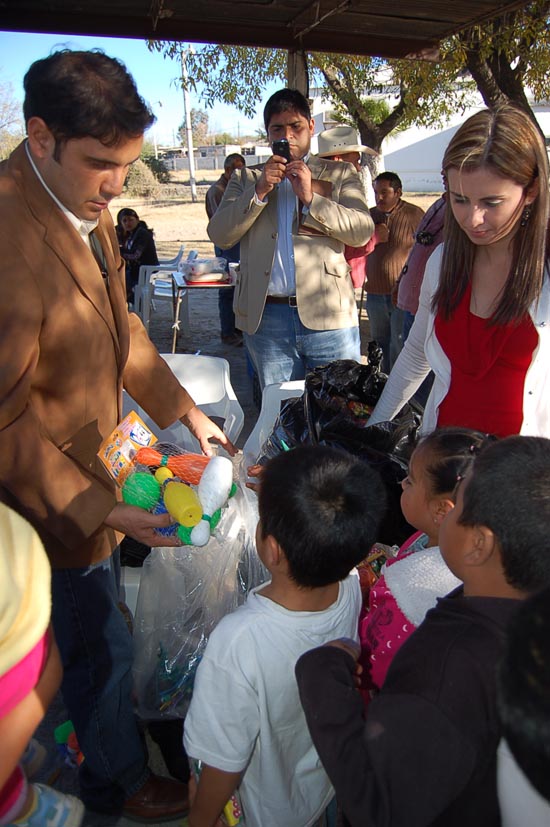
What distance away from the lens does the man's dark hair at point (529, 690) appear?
0.57 m

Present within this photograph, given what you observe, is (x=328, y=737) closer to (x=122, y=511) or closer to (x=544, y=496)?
(x=544, y=496)

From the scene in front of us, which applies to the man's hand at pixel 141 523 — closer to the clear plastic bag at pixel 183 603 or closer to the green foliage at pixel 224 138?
the clear plastic bag at pixel 183 603

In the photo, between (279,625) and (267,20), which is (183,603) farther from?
(267,20)

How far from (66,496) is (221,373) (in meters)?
2.02

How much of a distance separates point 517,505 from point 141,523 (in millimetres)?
879

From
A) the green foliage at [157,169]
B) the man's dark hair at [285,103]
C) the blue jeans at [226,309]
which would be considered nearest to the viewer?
the man's dark hair at [285,103]

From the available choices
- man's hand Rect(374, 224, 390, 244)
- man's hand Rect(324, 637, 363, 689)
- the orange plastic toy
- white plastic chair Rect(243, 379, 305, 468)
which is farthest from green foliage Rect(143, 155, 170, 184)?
man's hand Rect(324, 637, 363, 689)

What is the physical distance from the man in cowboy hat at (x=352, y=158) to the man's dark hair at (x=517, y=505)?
2397 mm

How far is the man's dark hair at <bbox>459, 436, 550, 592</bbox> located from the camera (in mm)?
917

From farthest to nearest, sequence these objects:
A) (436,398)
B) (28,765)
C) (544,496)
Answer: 1. (436,398)
2. (28,765)
3. (544,496)

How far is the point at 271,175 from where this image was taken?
2.70m

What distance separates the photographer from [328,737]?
96 cm

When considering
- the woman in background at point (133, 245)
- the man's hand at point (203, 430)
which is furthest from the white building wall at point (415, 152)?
the man's hand at point (203, 430)

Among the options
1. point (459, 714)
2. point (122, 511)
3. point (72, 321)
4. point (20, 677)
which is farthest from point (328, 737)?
point (72, 321)
